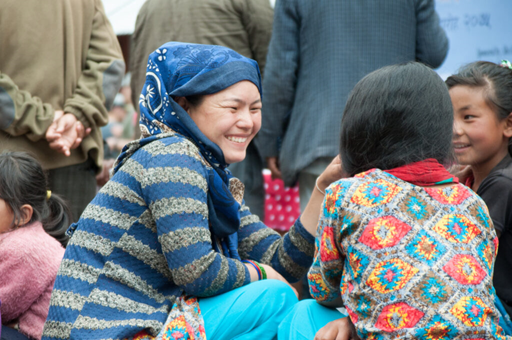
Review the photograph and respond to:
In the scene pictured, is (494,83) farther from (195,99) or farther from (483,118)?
(195,99)

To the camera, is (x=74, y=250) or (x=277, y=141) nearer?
(x=74, y=250)

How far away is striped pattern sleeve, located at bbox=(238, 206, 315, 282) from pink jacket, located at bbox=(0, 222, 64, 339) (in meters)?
0.84

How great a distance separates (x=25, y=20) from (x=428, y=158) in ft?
7.67

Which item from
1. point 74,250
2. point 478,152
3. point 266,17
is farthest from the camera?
point 266,17

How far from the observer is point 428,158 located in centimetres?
185

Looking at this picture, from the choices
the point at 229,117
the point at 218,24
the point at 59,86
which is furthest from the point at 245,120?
the point at 218,24

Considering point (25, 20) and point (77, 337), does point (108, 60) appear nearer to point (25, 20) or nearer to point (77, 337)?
point (25, 20)

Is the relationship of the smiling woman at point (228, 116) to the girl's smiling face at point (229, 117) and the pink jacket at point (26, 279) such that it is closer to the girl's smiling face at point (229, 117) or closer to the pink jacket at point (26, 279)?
the girl's smiling face at point (229, 117)

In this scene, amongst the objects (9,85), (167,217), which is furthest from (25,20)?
(167,217)

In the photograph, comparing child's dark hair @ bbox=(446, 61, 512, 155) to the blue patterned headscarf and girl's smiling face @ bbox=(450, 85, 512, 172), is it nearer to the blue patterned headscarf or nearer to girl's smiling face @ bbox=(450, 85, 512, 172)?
girl's smiling face @ bbox=(450, 85, 512, 172)

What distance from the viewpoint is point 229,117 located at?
2207 mm

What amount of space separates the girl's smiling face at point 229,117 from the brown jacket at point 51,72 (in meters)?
1.25

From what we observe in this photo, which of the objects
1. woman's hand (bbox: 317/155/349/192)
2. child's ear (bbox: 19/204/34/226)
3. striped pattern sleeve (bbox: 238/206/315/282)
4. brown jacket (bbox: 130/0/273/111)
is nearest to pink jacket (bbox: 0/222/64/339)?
child's ear (bbox: 19/204/34/226)

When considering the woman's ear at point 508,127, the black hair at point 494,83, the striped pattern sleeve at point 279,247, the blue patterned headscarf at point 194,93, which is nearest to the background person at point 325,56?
the black hair at point 494,83
